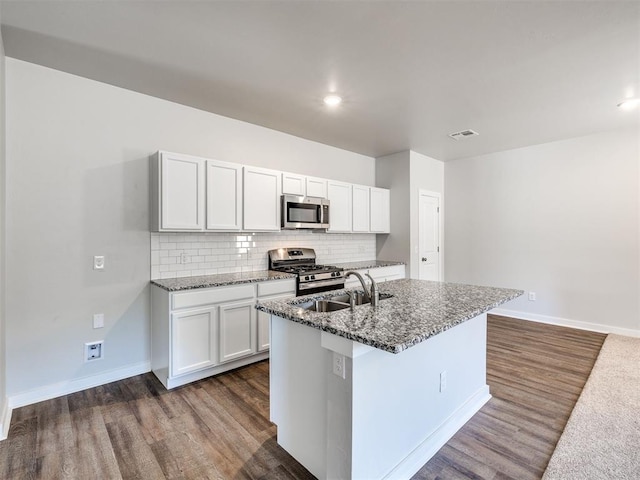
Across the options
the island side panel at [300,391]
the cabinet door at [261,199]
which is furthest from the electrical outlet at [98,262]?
the island side panel at [300,391]

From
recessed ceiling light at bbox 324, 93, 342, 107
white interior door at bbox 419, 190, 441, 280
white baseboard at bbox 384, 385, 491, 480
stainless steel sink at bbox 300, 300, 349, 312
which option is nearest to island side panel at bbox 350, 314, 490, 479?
white baseboard at bbox 384, 385, 491, 480

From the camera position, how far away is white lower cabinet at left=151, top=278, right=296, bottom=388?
2.76 m

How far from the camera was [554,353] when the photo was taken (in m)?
3.57

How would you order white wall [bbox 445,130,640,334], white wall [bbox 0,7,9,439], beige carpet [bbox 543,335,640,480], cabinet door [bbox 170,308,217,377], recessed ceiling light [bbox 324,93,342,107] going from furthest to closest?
white wall [bbox 445,130,640,334]
recessed ceiling light [bbox 324,93,342,107]
cabinet door [bbox 170,308,217,377]
white wall [bbox 0,7,9,439]
beige carpet [bbox 543,335,640,480]

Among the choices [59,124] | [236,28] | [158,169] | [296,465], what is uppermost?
[236,28]

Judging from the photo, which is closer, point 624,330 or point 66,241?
point 66,241

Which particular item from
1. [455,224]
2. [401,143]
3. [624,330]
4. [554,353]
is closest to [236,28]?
[401,143]

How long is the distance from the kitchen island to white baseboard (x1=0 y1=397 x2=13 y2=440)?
1759 millimetres

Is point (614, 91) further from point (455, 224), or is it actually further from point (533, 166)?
point (455, 224)

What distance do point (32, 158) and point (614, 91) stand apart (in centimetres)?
510

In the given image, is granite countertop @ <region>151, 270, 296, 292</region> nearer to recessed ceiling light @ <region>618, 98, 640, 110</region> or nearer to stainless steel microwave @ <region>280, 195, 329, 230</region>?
stainless steel microwave @ <region>280, 195, 329, 230</region>

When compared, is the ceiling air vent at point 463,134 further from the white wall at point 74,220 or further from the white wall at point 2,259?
the white wall at point 2,259

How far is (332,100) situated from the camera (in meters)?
3.21

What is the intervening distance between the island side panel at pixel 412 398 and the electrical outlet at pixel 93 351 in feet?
8.20
